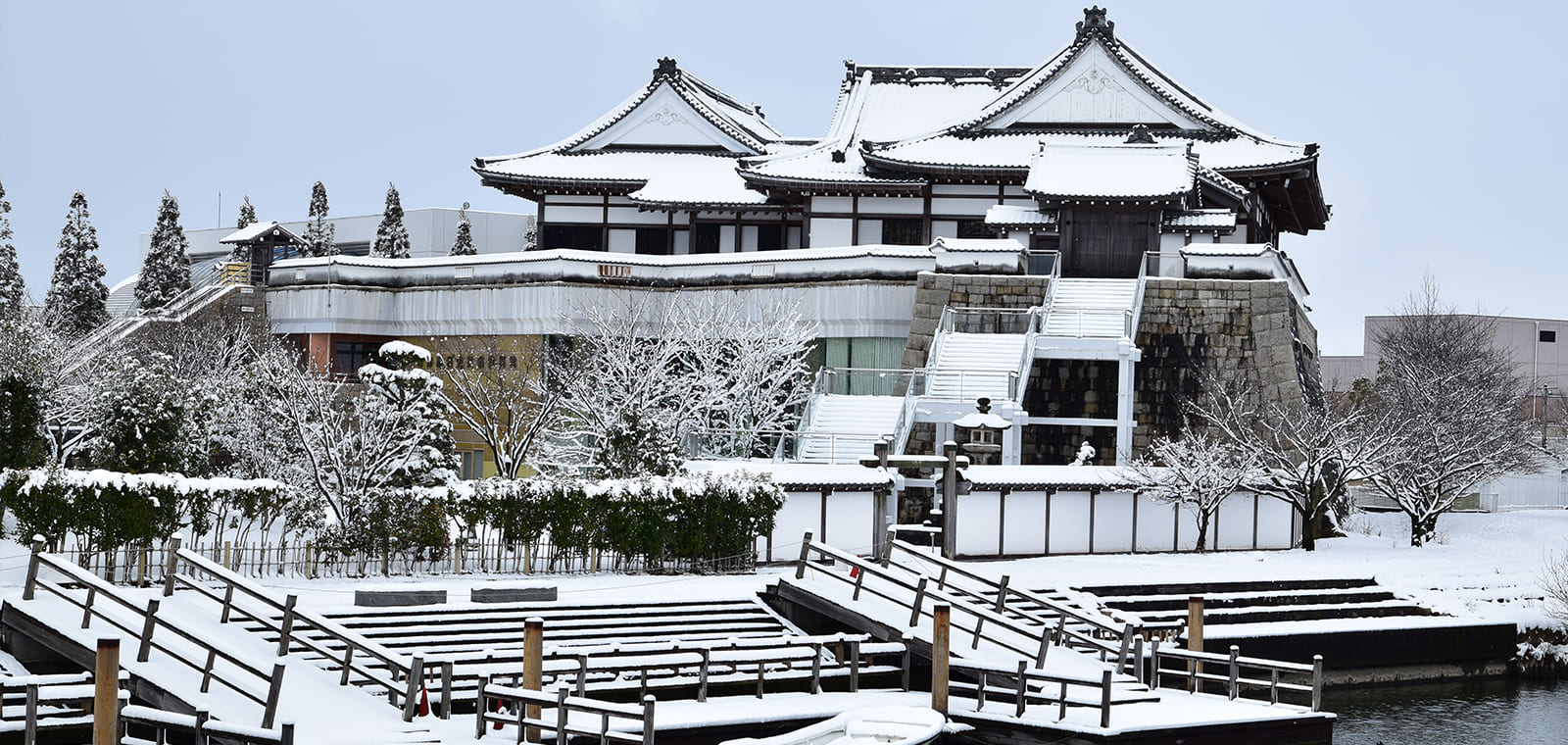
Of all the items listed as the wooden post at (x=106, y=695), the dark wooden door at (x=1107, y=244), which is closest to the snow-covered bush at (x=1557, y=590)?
the dark wooden door at (x=1107, y=244)

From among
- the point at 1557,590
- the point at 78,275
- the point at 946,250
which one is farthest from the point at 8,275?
the point at 1557,590

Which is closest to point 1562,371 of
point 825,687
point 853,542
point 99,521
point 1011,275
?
point 1011,275

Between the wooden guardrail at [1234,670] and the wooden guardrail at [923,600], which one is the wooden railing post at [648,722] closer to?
the wooden guardrail at [923,600]

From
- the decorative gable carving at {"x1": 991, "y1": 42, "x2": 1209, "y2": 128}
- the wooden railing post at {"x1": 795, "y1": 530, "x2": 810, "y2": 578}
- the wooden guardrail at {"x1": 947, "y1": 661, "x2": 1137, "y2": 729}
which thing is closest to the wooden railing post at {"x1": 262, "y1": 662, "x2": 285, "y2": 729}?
the wooden guardrail at {"x1": 947, "y1": 661, "x2": 1137, "y2": 729}

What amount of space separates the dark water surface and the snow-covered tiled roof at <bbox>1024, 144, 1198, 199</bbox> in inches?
616

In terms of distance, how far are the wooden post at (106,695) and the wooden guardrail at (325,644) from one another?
2.69 meters

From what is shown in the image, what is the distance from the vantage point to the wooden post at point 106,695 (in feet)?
46.2

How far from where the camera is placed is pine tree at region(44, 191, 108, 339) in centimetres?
4997

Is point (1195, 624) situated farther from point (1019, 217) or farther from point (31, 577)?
point (1019, 217)

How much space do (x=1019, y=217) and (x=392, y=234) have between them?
102 ft

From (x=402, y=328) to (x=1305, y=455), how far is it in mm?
23918

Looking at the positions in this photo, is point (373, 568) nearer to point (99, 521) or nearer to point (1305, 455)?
point (99, 521)

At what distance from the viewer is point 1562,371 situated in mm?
77438

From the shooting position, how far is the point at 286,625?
55.9ft
